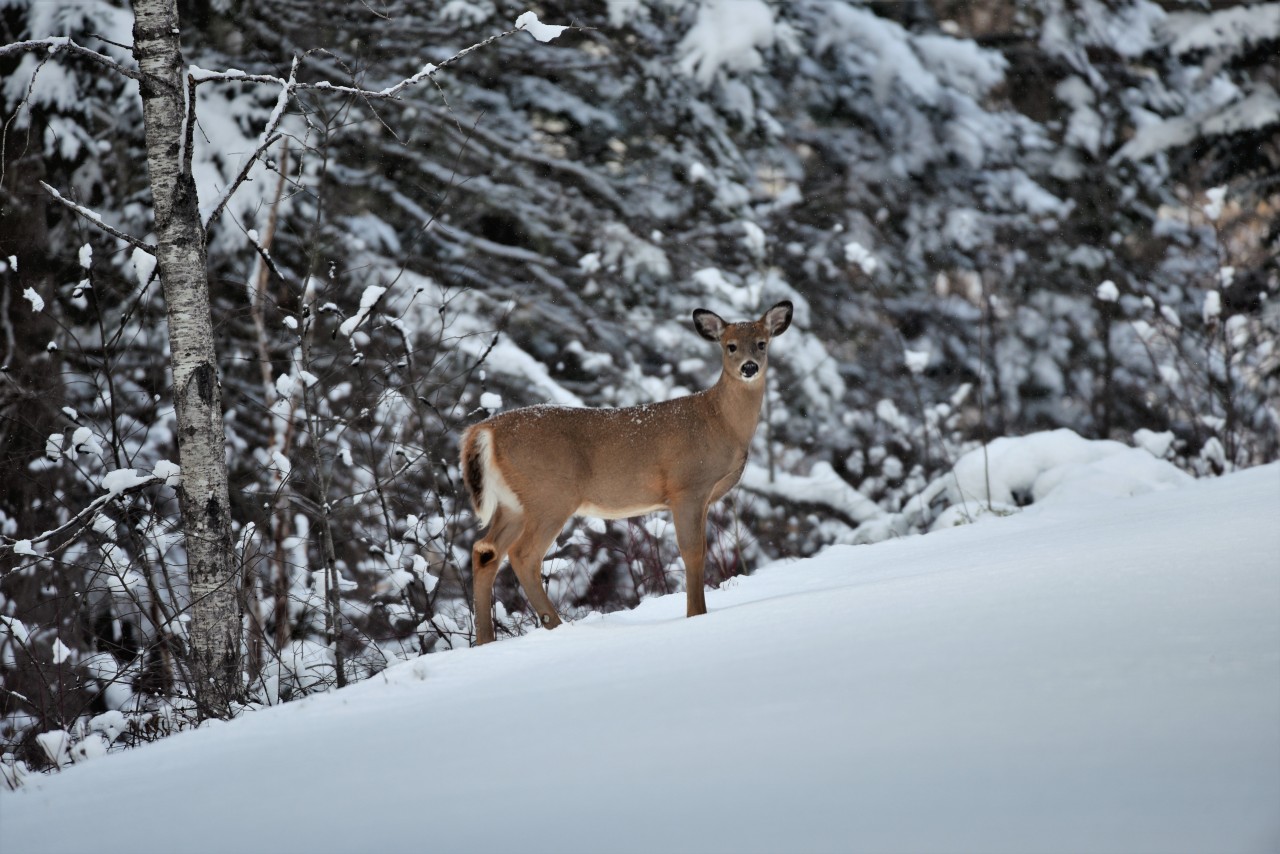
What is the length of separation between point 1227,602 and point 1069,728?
94 centimetres

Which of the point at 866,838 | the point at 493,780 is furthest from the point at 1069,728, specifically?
the point at 493,780

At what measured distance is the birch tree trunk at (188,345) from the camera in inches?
201

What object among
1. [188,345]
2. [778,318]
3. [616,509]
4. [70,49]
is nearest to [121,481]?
[188,345]

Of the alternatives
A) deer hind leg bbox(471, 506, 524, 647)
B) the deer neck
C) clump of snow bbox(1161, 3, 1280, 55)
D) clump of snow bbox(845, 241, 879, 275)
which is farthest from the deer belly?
clump of snow bbox(1161, 3, 1280, 55)

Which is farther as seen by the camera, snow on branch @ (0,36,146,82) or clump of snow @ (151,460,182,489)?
clump of snow @ (151,460,182,489)

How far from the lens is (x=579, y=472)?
219 inches

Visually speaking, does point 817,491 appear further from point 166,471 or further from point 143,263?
point 166,471

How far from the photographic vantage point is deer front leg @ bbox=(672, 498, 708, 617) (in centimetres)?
504

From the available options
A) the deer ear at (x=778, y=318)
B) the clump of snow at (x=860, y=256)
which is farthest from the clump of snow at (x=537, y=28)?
the clump of snow at (x=860, y=256)

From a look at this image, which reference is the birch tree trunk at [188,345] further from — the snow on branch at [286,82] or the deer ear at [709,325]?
the deer ear at [709,325]

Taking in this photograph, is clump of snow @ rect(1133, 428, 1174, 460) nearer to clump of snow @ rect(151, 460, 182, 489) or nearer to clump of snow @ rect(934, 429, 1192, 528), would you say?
clump of snow @ rect(934, 429, 1192, 528)

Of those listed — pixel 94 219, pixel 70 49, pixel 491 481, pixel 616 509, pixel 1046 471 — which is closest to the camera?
pixel 70 49

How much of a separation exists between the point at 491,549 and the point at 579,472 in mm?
572

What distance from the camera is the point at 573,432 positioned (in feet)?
18.3
